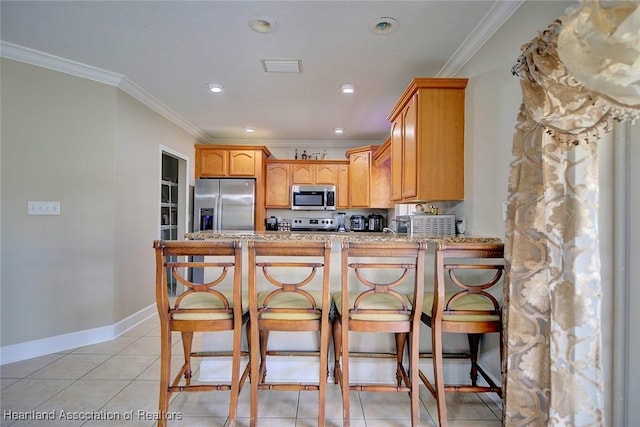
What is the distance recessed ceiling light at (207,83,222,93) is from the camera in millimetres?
2886

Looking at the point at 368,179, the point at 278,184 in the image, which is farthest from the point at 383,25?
the point at 278,184

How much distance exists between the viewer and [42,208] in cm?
243

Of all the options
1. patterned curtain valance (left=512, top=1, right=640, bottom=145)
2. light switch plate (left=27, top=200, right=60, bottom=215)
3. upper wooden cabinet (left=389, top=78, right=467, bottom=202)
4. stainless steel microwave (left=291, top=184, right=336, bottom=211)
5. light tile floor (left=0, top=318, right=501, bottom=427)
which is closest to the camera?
patterned curtain valance (left=512, top=1, right=640, bottom=145)

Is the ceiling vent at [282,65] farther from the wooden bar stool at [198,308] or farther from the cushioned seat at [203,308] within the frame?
the cushioned seat at [203,308]

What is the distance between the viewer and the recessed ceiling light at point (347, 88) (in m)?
2.85

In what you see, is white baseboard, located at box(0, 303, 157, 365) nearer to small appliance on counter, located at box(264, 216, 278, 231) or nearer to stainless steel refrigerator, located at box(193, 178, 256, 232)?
stainless steel refrigerator, located at box(193, 178, 256, 232)

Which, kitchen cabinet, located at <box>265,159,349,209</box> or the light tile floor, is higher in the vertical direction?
kitchen cabinet, located at <box>265,159,349,209</box>

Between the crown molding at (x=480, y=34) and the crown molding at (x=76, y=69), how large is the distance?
9.66 ft

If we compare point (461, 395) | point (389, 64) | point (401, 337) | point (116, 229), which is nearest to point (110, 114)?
point (116, 229)

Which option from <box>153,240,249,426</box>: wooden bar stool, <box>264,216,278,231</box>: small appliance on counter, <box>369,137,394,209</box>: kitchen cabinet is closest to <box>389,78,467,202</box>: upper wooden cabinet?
<box>153,240,249,426</box>: wooden bar stool

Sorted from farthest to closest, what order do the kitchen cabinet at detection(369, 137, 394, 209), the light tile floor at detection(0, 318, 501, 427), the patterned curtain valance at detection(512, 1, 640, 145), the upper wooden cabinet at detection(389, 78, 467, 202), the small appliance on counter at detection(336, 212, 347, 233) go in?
the small appliance on counter at detection(336, 212, 347, 233) → the kitchen cabinet at detection(369, 137, 394, 209) → the upper wooden cabinet at detection(389, 78, 467, 202) → the light tile floor at detection(0, 318, 501, 427) → the patterned curtain valance at detection(512, 1, 640, 145)

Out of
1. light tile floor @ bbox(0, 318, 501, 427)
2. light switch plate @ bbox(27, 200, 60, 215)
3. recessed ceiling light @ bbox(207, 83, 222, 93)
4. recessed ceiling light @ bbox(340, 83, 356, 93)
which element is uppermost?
recessed ceiling light @ bbox(207, 83, 222, 93)

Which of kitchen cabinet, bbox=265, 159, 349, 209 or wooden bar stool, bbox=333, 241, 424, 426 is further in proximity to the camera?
kitchen cabinet, bbox=265, 159, 349, 209

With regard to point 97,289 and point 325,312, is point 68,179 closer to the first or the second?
point 97,289
